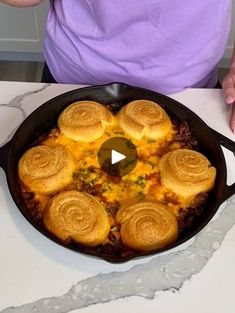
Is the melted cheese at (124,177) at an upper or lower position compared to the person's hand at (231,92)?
lower

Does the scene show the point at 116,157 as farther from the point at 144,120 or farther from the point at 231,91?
the point at 231,91

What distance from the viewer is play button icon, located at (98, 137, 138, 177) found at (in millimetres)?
781

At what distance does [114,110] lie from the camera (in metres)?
0.87

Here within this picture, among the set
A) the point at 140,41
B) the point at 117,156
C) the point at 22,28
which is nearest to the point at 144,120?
the point at 117,156

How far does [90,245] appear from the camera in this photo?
668 millimetres

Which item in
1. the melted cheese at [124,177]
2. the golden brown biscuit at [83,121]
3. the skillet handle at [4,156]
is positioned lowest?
the melted cheese at [124,177]

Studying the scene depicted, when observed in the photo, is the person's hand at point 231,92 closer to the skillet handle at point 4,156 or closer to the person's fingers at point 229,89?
the person's fingers at point 229,89

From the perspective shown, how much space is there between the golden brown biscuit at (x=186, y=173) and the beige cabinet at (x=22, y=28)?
1.09m

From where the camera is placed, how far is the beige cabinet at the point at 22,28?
67.1 inches

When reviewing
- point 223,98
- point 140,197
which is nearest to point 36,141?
point 140,197

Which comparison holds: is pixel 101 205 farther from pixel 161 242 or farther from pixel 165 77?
pixel 165 77

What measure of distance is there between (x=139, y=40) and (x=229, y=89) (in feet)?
0.66

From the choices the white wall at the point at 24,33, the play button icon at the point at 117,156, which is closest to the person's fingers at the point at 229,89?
the play button icon at the point at 117,156

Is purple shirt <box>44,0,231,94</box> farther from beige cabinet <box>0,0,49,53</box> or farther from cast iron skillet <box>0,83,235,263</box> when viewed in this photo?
beige cabinet <box>0,0,49,53</box>
